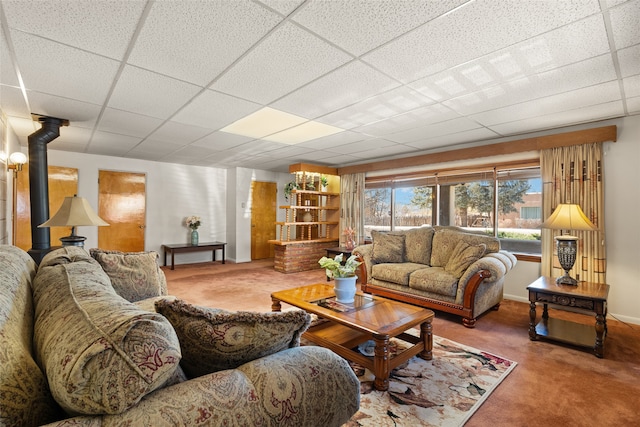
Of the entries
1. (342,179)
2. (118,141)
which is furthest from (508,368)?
(118,141)

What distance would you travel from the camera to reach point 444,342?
2.81m

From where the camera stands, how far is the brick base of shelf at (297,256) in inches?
235

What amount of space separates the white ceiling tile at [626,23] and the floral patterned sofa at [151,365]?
7.36 feet

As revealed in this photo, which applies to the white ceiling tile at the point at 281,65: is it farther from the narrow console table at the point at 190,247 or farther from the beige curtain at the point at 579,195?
the narrow console table at the point at 190,247

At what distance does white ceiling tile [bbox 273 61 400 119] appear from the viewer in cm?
237

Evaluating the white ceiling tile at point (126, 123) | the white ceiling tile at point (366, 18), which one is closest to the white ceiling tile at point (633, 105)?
the white ceiling tile at point (366, 18)

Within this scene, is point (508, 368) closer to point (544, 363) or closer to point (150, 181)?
point (544, 363)

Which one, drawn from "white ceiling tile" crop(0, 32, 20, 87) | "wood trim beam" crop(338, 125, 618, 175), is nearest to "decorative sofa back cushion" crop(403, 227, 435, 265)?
"wood trim beam" crop(338, 125, 618, 175)

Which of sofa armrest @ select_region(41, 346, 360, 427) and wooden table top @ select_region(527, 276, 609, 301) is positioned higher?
sofa armrest @ select_region(41, 346, 360, 427)

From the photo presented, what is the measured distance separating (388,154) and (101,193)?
5.39 meters

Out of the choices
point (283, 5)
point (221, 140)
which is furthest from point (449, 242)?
point (221, 140)

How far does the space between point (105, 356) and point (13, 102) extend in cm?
365

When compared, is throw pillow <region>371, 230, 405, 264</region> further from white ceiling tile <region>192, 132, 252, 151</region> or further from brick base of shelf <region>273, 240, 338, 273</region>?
white ceiling tile <region>192, 132, 252, 151</region>

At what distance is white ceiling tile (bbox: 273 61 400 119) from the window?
8.83 feet
